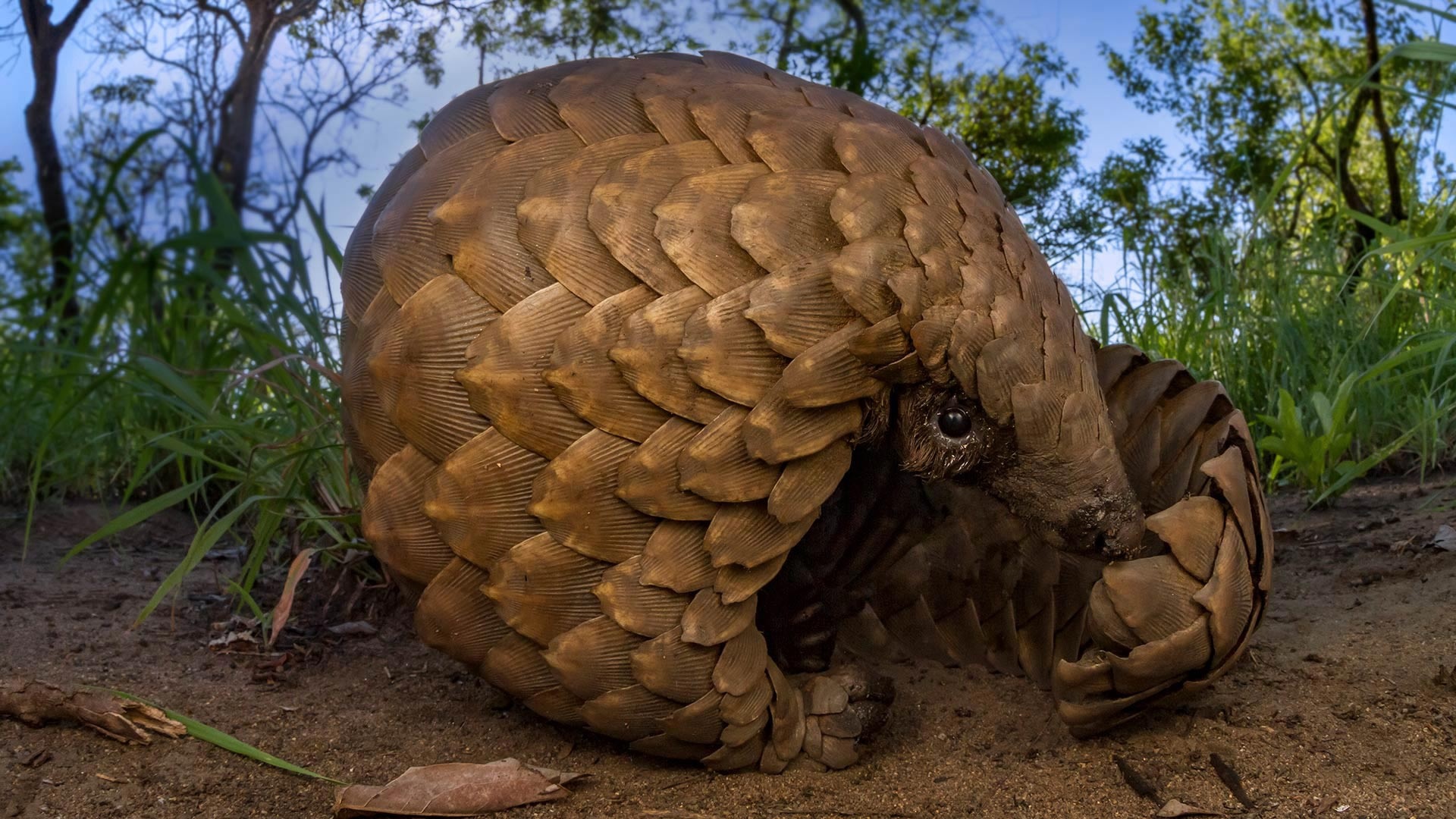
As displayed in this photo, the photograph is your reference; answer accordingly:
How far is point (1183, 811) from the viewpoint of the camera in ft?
4.11

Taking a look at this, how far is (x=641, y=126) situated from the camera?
1.44 m

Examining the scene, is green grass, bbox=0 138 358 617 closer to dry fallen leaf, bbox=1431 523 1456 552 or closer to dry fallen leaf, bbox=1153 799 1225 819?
dry fallen leaf, bbox=1153 799 1225 819

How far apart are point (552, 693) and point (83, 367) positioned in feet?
6.50

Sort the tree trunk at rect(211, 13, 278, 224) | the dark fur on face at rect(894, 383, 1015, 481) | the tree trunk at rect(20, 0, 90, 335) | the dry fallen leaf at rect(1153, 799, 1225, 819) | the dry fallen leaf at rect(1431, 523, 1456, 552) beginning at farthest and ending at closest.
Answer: the tree trunk at rect(211, 13, 278, 224), the tree trunk at rect(20, 0, 90, 335), the dry fallen leaf at rect(1431, 523, 1456, 552), the dark fur on face at rect(894, 383, 1015, 481), the dry fallen leaf at rect(1153, 799, 1225, 819)

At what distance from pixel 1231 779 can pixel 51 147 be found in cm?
290

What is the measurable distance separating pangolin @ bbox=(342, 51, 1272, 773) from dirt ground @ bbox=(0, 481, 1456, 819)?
0.31 ft

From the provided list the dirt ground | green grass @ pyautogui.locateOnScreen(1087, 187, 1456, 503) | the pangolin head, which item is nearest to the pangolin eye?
the pangolin head

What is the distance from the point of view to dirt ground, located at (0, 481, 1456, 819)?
1324 millimetres

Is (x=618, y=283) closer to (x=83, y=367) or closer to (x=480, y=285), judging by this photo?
(x=480, y=285)

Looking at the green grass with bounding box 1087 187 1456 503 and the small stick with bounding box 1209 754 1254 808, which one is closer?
the small stick with bounding box 1209 754 1254 808

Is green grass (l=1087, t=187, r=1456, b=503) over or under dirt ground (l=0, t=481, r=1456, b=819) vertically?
over

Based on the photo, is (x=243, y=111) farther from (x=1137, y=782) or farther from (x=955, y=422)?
(x=1137, y=782)

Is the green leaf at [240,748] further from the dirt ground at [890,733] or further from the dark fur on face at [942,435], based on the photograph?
the dark fur on face at [942,435]

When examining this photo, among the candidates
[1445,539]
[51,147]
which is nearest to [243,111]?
[51,147]
